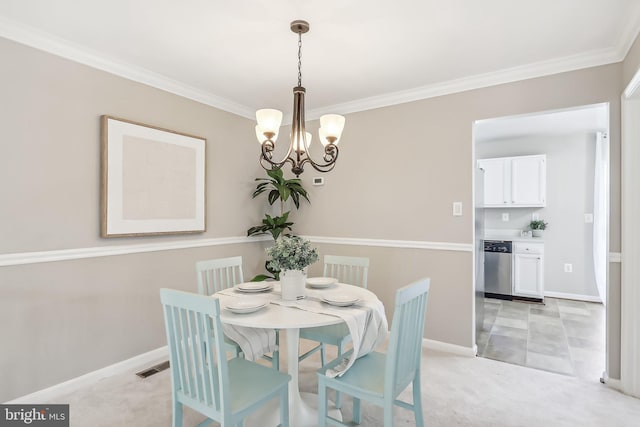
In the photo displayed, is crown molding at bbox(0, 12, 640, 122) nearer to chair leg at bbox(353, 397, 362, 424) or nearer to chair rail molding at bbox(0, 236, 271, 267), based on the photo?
chair rail molding at bbox(0, 236, 271, 267)

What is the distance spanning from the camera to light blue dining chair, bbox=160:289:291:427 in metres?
1.42

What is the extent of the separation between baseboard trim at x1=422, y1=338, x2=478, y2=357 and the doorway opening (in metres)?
1.19

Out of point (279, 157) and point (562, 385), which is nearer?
point (562, 385)

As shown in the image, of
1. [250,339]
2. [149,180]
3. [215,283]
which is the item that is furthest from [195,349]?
[149,180]

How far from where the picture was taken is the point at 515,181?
523 cm

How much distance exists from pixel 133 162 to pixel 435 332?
309 centimetres

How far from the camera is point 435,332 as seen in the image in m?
3.21

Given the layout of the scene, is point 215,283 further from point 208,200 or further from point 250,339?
point 208,200

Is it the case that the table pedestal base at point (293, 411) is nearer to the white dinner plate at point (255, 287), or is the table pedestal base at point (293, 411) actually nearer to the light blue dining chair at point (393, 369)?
the light blue dining chair at point (393, 369)

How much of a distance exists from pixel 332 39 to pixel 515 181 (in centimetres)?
421

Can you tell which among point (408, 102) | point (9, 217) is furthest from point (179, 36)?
point (408, 102)

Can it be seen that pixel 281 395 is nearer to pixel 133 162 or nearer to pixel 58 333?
pixel 58 333

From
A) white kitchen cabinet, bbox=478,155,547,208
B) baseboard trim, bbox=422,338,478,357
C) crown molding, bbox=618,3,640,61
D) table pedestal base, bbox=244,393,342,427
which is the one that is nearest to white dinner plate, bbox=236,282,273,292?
table pedestal base, bbox=244,393,342,427

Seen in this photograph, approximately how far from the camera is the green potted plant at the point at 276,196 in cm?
378
